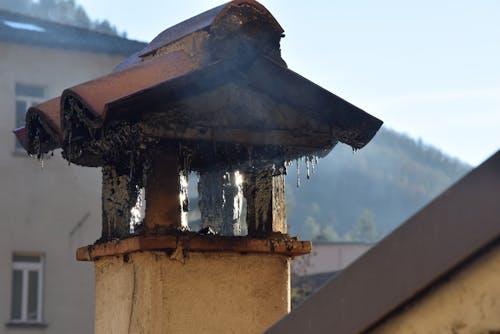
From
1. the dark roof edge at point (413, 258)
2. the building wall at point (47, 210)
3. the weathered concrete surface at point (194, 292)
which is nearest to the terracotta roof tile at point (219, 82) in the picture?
the weathered concrete surface at point (194, 292)

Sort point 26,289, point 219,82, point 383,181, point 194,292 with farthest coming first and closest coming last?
point 383,181 → point 26,289 → point 219,82 → point 194,292

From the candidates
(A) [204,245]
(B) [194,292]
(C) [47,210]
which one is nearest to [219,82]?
(A) [204,245]

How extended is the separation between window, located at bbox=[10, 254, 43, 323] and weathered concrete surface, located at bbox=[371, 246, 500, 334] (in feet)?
55.9

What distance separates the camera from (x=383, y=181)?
134m

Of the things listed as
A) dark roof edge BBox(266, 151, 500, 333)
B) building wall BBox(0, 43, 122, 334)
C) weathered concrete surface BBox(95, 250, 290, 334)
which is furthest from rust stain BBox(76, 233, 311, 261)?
building wall BBox(0, 43, 122, 334)

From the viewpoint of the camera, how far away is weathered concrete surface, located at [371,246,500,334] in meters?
2.19

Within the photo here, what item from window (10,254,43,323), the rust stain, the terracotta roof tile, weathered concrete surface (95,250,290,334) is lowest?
weathered concrete surface (95,250,290,334)

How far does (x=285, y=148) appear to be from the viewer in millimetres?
4598

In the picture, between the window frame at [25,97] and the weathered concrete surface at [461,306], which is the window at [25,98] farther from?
the weathered concrete surface at [461,306]

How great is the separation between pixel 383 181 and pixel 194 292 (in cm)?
13118

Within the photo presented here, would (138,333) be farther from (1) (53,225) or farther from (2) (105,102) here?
(1) (53,225)

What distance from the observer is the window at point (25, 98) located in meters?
19.0

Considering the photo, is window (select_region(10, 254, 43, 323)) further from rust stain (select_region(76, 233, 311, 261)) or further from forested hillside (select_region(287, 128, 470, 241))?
forested hillside (select_region(287, 128, 470, 241))

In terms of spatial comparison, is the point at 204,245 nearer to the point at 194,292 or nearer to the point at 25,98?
the point at 194,292
